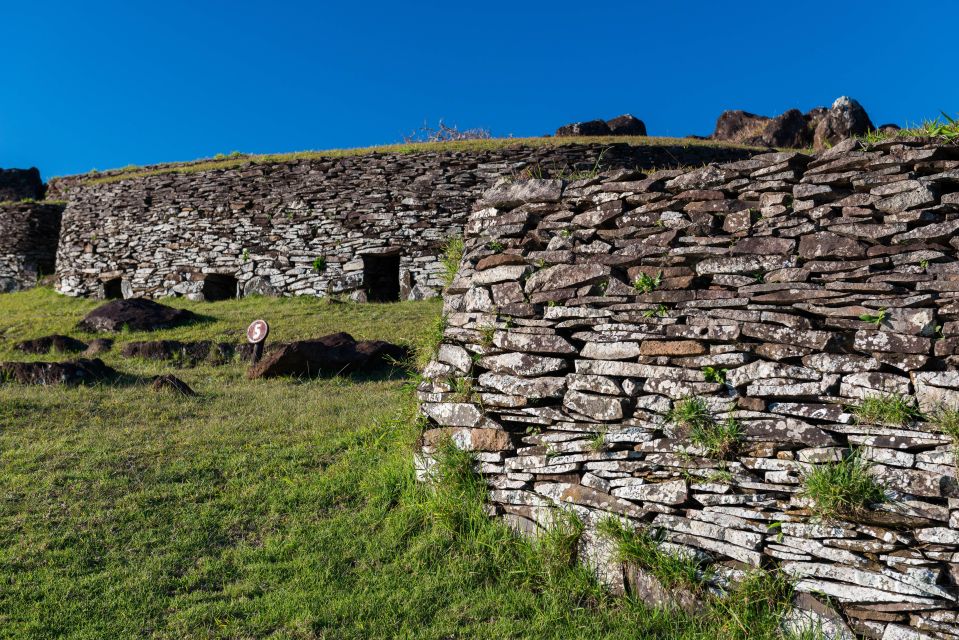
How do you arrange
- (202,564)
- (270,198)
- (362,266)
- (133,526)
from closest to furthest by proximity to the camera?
1. (202,564)
2. (133,526)
3. (362,266)
4. (270,198)

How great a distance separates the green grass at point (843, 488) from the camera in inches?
152

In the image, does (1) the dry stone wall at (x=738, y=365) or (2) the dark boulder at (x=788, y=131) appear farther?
(2) the dark boulder at (x=788, y=131)

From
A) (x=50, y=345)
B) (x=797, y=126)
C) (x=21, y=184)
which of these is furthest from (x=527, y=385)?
(x=21, y=184)

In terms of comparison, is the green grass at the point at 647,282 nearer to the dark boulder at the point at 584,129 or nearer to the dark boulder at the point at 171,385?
the dark boulder at the point at 171,385

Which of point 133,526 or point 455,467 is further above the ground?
point 455,467

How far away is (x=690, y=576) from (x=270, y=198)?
50.8ft

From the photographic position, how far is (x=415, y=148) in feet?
57.6

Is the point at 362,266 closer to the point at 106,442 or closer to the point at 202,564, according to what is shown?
the point at 106,442

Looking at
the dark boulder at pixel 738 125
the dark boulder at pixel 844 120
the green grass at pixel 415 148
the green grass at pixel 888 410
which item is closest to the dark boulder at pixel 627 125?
the green grass at pixel 415 148

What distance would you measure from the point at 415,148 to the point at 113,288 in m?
9.21

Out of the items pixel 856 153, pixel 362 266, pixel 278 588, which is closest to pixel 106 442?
pixel 278 588

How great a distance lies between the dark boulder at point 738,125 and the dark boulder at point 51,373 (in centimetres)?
2084

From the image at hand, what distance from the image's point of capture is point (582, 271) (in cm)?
518

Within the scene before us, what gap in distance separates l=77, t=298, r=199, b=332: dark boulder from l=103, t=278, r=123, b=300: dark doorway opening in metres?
4.60
